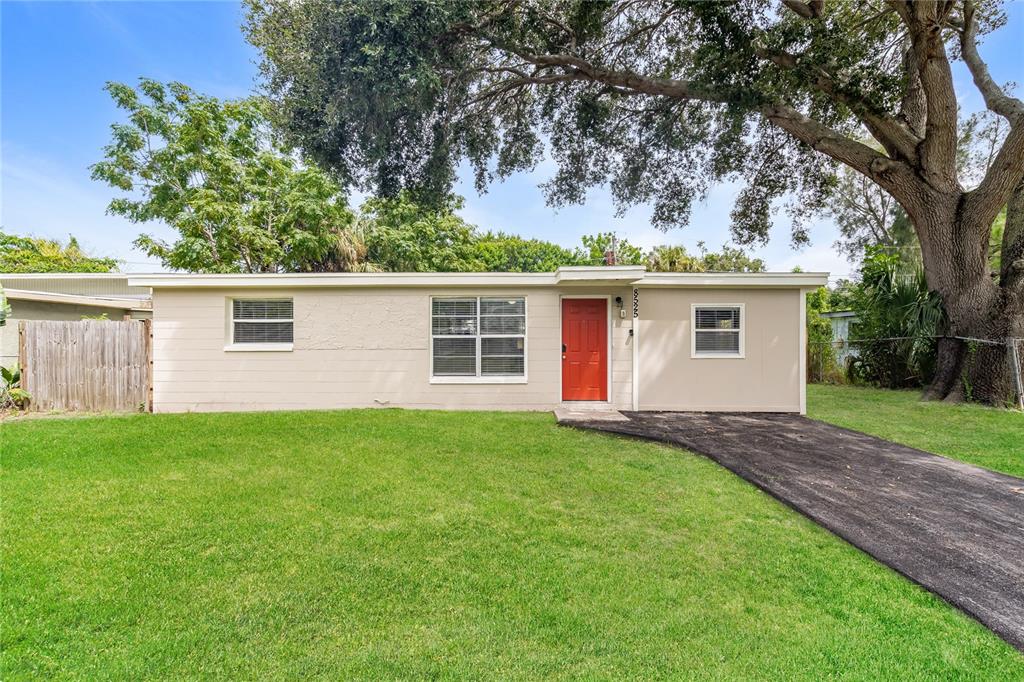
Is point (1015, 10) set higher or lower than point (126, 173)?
higher

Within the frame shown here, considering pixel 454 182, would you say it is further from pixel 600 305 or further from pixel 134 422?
pixel 134 422

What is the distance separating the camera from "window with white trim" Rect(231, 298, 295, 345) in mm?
8180

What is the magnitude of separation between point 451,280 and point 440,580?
5.86m

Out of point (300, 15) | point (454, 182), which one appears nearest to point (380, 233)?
point (454, 182)

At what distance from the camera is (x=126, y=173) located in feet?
51.3

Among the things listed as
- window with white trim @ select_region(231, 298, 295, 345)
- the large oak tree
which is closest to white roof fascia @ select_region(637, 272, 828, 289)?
the large oak tree

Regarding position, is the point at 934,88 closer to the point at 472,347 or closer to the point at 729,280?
the point at 729,280

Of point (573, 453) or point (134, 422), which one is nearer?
point (573, 453)

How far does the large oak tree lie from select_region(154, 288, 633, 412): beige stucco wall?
3.33 metres

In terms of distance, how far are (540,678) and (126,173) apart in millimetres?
20864

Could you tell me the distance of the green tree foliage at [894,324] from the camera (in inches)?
380

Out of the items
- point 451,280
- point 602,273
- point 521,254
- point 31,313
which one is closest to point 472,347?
point 451,280

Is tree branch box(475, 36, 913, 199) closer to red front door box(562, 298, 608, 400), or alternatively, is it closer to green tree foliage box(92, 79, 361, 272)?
red front door box(562, 298, 608, 400)

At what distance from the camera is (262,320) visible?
819 centimetres
